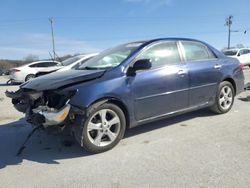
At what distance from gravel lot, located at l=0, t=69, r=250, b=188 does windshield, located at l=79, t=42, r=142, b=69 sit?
1.24 metres

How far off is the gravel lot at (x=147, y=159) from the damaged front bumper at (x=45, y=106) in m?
0.58

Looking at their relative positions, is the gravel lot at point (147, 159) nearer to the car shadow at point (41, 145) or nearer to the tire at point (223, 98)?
the car shadow at point (41, 145)

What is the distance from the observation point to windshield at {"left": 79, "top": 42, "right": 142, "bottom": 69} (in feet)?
17.2

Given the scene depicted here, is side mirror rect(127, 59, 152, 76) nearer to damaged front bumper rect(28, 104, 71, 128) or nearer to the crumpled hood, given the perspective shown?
the crumpled hood

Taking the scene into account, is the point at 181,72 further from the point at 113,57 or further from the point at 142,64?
the point at 113,57

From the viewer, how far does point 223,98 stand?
657 centimetres

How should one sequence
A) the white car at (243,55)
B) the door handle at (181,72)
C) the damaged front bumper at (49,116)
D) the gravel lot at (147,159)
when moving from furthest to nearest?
1. the white car at (243,55)
2. the door handle at (181,72)
3. the damaged front bumper at (49,116)
4. the gravel lot at (147,159)

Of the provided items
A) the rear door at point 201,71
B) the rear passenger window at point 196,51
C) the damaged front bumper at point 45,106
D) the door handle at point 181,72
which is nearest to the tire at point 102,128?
the damaged front bumper at point 45,106

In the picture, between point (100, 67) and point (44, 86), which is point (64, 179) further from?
point (100, 67)

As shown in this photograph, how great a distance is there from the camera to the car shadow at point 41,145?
15.0 feet

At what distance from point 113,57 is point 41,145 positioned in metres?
1.88

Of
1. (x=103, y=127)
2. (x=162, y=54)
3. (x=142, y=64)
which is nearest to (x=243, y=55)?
(x=162, y=54)

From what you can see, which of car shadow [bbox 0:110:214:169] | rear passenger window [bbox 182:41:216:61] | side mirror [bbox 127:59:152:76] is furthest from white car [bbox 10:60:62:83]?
side mirror [bbox 127:59:152:76]

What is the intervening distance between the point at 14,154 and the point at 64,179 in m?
1.34
